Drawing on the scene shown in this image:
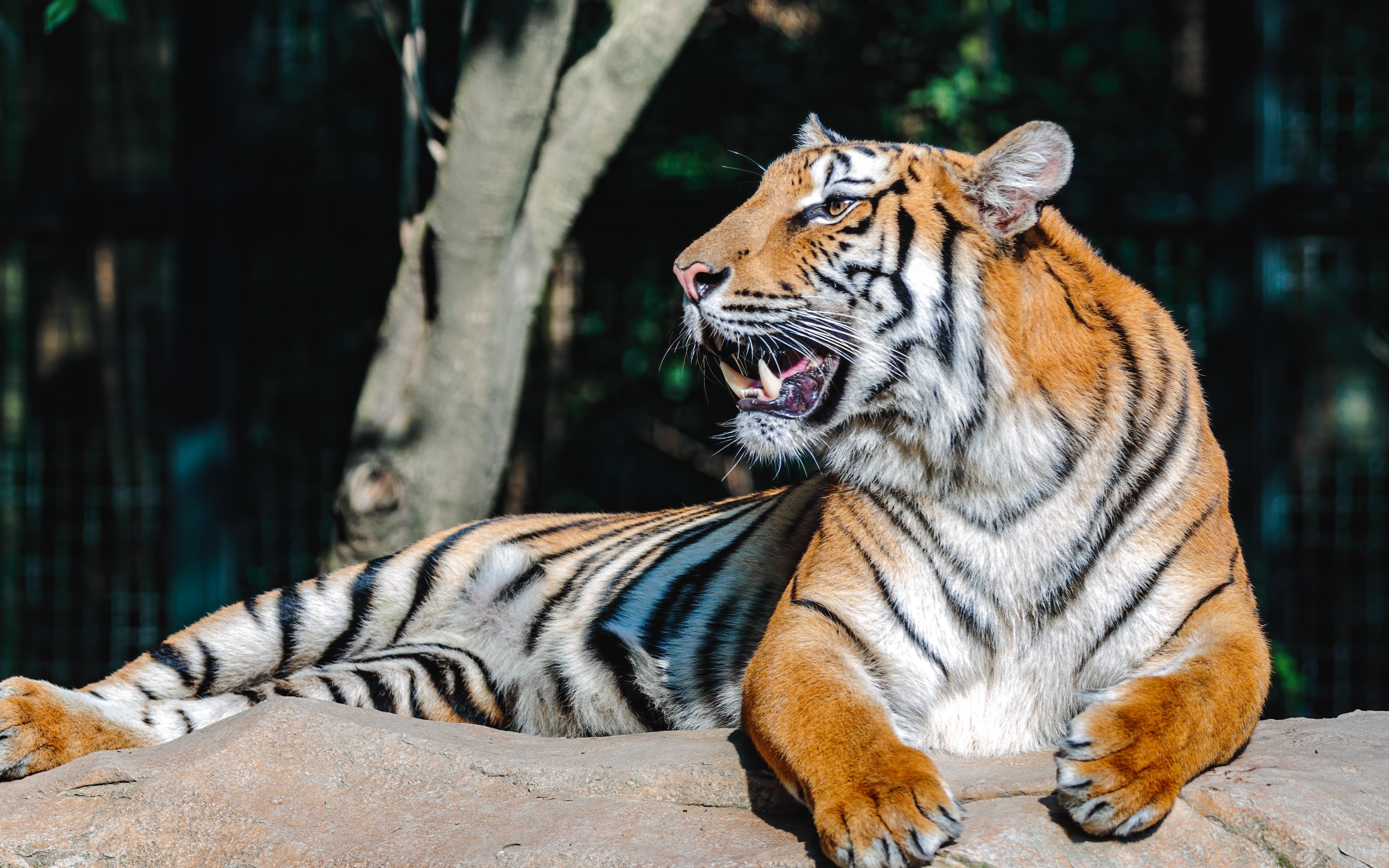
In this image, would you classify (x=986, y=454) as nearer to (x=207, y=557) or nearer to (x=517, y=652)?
(x=517, y=652)

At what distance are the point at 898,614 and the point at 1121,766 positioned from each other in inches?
21.0

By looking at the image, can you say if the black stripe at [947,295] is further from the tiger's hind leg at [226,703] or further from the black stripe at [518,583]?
the tiger's hind leg at [226,703]

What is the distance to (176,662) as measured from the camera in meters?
2.76

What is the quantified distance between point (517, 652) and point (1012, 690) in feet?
3.87

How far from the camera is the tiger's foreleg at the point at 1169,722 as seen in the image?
175cm

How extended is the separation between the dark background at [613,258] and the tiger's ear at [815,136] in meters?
1.31

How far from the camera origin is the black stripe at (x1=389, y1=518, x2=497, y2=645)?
2.98 m

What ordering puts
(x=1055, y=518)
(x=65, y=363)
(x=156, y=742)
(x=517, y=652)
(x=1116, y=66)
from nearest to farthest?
(x=1055, y=518)
(x=156, y=742)
(x=517, y=652)
(x=1116, y=66)
(x=65, y=363)

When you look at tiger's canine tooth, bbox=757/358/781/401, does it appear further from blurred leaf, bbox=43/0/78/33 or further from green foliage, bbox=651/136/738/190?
green foliage, bbox=651/136/738/190

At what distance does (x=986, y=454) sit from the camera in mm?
2215

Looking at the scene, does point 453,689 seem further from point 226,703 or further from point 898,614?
point 898,614

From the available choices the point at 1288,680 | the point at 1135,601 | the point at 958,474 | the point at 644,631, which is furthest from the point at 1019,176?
the point at 1288,680

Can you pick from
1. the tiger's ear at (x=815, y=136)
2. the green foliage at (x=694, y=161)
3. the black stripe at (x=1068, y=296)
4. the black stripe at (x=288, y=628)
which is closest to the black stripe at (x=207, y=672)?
the black stripe at (x=288, y=628)

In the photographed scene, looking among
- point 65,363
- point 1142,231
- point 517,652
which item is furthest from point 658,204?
point 65,363
